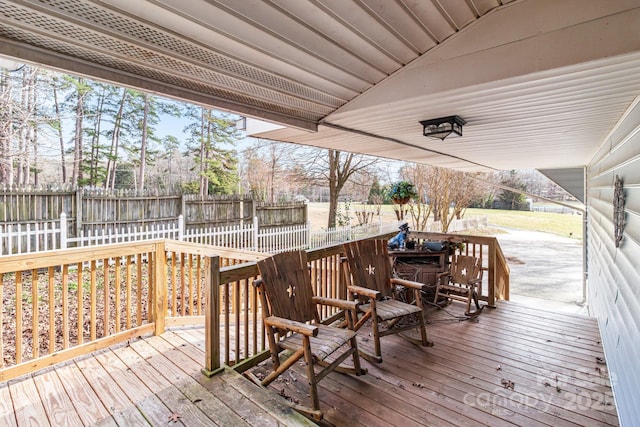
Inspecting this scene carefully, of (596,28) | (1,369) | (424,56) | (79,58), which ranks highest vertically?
(424,56)

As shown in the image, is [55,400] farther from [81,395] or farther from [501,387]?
[501,387]

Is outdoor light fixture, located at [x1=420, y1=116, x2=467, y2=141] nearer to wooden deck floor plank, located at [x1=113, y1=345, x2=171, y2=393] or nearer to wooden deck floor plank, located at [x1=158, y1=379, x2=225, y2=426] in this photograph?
wooden deck floor plank, located at [x1=158, y1=379, x2=225, y2=426]

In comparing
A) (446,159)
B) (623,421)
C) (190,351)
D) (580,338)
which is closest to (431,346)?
(623,421)

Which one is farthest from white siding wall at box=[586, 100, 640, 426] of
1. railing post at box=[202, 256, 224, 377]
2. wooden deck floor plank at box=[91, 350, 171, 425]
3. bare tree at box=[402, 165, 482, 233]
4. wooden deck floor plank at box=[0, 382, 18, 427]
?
bare tree at box=[402, 165, 482, 233]

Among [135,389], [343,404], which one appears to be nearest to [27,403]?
[135,389]

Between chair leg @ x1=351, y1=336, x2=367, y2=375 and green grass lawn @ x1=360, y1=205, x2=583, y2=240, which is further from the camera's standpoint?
green grass lawn @ x1=360, y1=205, x2=583, y2=240

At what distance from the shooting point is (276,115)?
322 centimetres

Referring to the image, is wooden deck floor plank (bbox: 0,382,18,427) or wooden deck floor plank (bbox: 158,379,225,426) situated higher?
wooden deck floor plank (bbox: 158,379,225,426)

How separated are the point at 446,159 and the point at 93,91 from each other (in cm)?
1337

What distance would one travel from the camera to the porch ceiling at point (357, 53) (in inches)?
67.5

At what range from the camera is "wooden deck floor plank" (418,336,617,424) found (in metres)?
2.39

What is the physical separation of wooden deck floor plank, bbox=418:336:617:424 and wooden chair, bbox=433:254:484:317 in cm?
119

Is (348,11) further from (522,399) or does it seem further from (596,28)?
(522,399)

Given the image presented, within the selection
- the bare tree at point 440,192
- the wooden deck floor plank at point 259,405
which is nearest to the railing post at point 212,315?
the wooden deck floor plank at point 259,405
